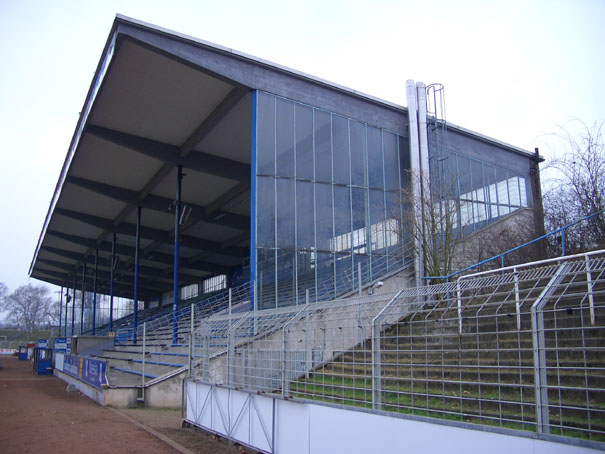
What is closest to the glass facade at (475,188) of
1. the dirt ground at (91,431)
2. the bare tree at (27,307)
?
the dirt ground at (91,431)

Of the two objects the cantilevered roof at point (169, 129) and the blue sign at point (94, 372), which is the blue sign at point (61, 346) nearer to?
the cantilevered roof at point (169, 129)

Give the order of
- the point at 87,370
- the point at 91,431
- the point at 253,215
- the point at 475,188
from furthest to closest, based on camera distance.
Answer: the point at 475,188, the point at 87,370, the point at 253,215, the point at 91,431

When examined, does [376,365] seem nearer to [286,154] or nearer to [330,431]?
[330,431]

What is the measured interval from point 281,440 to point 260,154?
11381 millimetres

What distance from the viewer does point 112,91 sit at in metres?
19.8

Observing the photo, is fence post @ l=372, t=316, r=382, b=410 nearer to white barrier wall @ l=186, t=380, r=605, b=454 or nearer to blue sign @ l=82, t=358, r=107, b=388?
white barrier wall @ l=186, t=380, r=605, b=454

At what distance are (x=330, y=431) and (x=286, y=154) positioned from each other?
1262 centimetres

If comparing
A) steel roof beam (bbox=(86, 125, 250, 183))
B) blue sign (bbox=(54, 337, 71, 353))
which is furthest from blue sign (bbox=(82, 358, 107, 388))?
blue sign (bbox=(54, 337, 71, 353))

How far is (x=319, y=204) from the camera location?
62.7ft

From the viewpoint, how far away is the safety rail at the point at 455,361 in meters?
5.59

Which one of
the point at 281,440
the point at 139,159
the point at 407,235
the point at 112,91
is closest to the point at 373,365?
the point at 281,440

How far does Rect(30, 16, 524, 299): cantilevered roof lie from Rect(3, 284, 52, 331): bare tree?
88.0m

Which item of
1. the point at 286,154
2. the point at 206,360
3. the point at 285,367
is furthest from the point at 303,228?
the point at 285,367

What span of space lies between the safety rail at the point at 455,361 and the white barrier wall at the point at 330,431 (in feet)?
0.74
